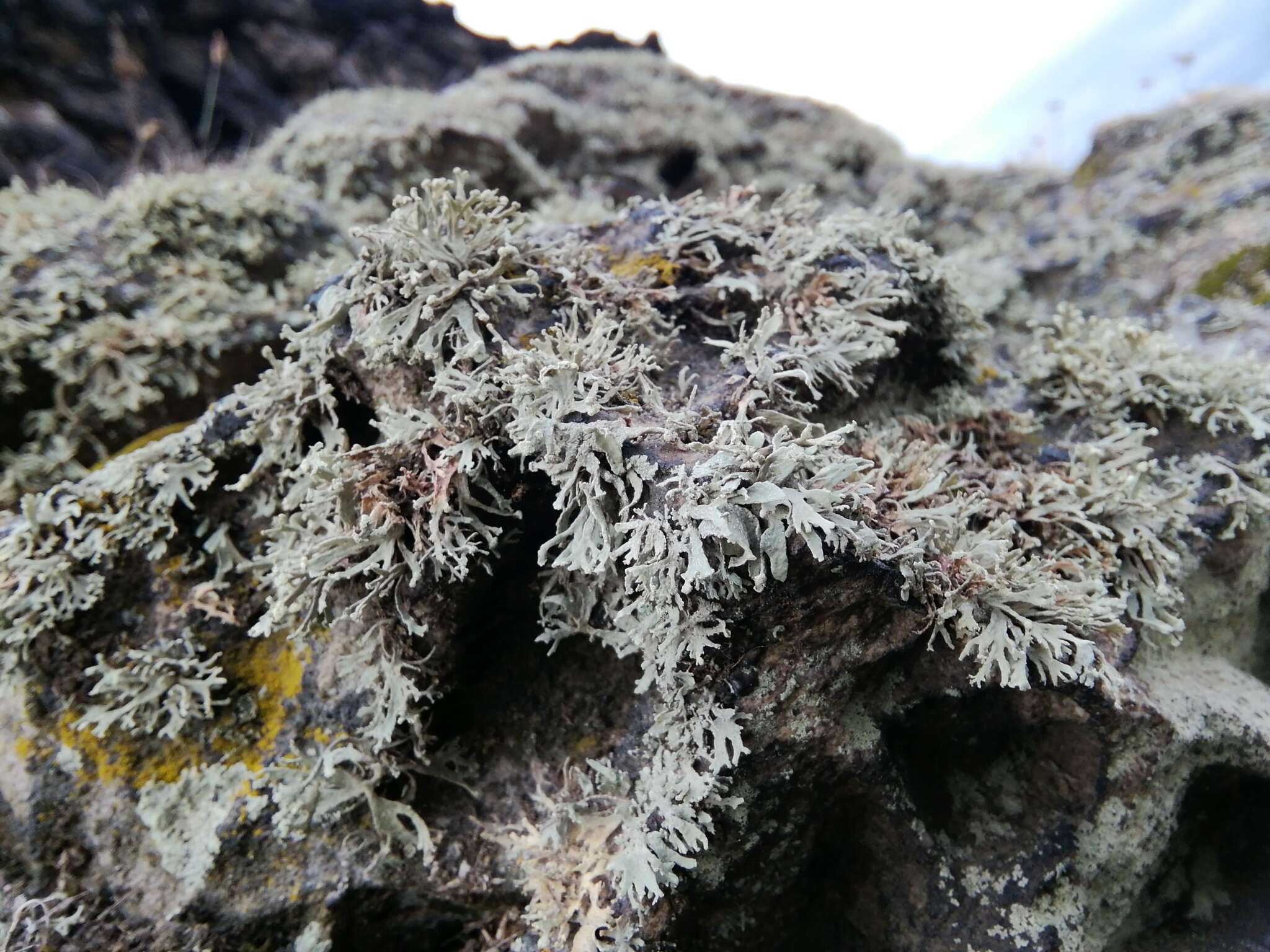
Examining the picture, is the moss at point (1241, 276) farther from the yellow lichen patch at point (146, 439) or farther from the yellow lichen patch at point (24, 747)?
the yellow lichen patch at point (24, 747)

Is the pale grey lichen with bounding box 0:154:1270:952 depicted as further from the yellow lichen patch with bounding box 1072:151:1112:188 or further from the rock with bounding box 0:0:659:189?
the yellow lichen patch with bounding box 1072:151:1112:188

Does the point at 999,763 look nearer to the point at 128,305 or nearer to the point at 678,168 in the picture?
the point at 128,305

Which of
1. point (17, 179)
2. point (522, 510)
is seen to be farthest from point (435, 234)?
point (17, 179)

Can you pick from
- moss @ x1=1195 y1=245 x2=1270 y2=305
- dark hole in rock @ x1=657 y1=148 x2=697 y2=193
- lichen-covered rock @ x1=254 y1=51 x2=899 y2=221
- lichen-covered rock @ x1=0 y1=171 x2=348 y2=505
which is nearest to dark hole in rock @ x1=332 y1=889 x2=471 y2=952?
lichen-covered rock @ x1=0 y1=171 x2=348 y2=505

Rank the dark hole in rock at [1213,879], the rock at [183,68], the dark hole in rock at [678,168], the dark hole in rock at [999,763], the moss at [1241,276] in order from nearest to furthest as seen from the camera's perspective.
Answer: the dark hole in rock at [999,763]
the dark hole in rock at [1213,879]
the moss at [1241,276]
the rock at [183,68]
the dark hole in rock at [678,168]

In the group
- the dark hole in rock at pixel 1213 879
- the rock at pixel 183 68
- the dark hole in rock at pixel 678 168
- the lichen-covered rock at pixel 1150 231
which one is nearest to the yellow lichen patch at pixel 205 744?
the dark hole in rock at pixel 1213 879

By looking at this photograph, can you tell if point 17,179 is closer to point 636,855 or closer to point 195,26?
point 636,855
